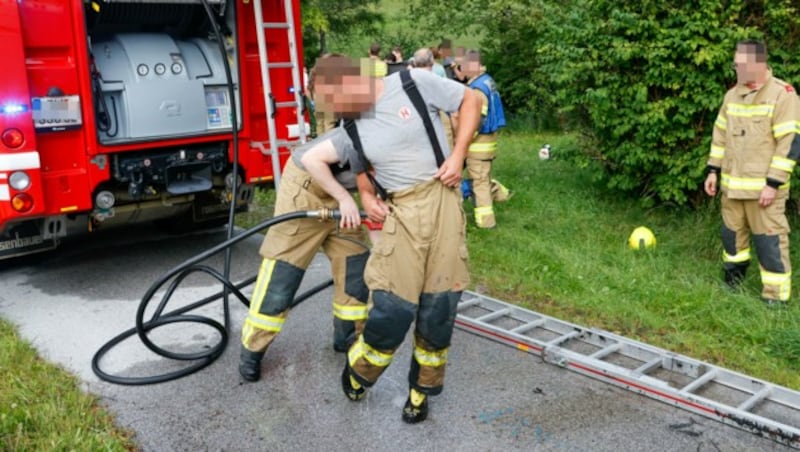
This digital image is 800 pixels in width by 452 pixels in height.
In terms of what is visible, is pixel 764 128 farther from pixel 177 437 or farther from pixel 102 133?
pixel 102 133

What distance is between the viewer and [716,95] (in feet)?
21.7

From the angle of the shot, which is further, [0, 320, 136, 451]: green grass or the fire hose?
the fire hose

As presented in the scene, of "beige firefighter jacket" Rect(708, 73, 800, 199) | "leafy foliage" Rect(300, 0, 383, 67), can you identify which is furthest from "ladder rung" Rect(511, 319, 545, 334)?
"leafy foliage" Rect(300, 0, 383, 67)

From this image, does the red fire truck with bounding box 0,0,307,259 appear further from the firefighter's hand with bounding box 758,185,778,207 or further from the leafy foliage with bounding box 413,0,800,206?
the firefighter's hand with bounding box 758,185,778,207

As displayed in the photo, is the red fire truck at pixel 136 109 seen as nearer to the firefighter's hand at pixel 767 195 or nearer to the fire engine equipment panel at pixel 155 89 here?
the fire engine equipment panel at pixel 155 89

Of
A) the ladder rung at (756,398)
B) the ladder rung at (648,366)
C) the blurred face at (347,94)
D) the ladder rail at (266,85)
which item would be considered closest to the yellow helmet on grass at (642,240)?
the ladder rung at (648,366)

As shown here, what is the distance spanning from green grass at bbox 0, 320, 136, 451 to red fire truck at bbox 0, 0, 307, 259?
4.65 feet

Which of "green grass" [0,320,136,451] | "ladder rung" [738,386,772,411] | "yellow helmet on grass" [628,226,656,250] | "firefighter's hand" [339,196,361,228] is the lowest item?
"ladder rung" [738,386,772,411]

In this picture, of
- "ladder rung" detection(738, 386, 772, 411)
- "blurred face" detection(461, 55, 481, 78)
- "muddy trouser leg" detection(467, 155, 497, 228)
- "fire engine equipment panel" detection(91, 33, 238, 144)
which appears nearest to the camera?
"ladder rung" detection(738, 386, 772, 411)

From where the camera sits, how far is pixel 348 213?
3664 millimetres

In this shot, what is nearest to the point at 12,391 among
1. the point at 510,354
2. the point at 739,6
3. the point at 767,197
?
the point at 510,354

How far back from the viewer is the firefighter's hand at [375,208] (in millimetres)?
3496

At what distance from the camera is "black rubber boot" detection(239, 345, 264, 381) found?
168 inches

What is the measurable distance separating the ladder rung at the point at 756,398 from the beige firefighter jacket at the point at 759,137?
68.6 inches
